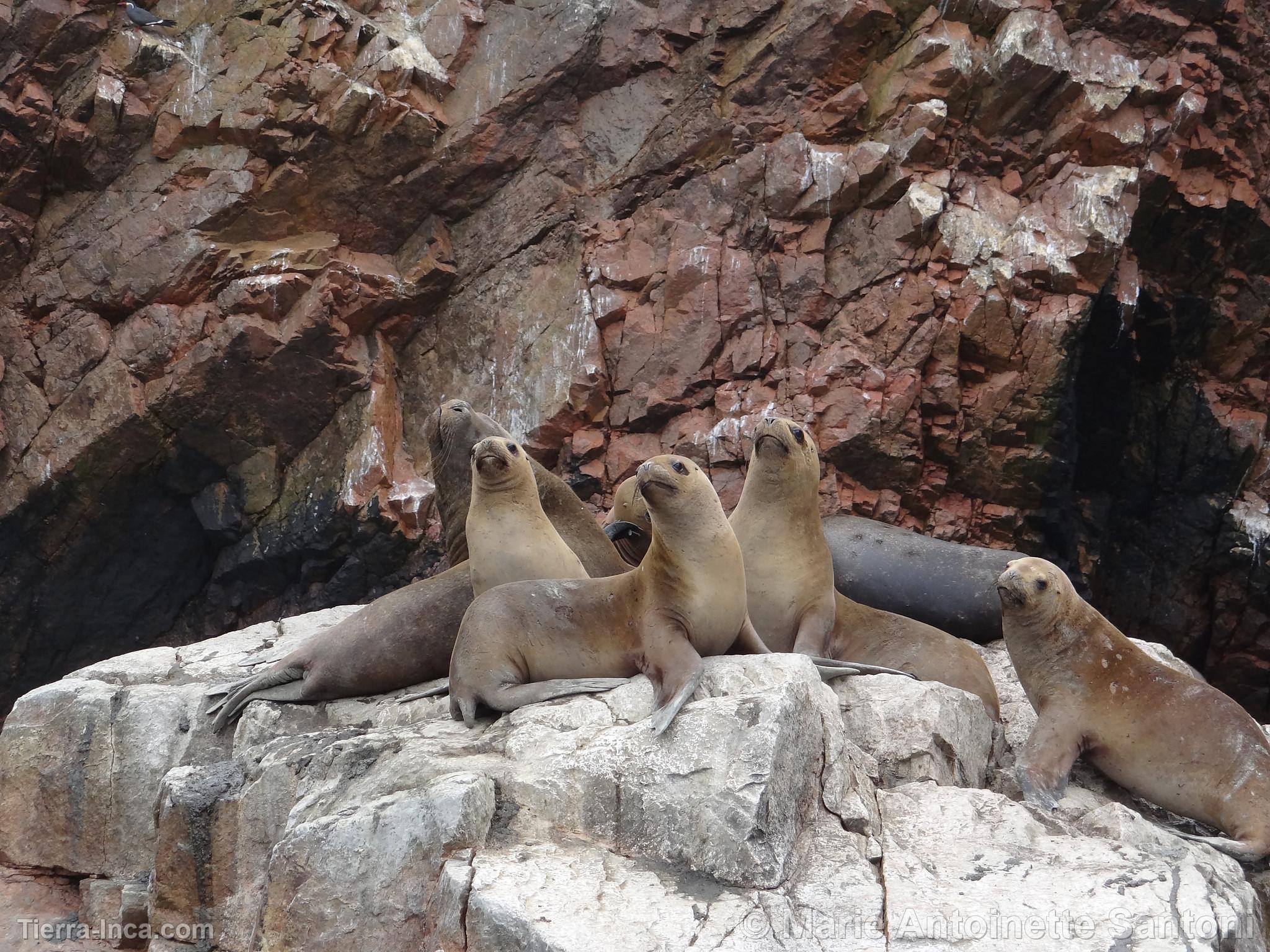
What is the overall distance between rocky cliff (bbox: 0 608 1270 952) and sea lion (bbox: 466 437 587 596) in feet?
2.50

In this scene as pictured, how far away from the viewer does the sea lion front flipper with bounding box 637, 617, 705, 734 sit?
4.95 m

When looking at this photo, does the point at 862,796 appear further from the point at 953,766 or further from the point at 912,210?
the point at 912,210

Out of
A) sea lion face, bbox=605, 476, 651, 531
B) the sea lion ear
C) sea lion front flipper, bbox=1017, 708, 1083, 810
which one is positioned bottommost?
sea lion front flipper, bbox=1017, 708, 1083, 810

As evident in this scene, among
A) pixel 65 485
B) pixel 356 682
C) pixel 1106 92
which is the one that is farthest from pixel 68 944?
pixel 1106 92

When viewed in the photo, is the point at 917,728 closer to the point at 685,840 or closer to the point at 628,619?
the point at 628,619

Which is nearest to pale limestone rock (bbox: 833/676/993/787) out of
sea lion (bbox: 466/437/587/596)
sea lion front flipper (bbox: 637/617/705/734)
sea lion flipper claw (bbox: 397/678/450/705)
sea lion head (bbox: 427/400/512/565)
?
sea lion front flipper (bbox: 637/617/705/734)

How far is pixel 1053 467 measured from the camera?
42.2ft

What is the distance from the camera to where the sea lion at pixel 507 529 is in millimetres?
6574

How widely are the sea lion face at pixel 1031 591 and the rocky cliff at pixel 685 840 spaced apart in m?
0.53

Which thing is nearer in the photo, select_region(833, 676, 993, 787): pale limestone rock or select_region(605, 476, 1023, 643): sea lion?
select_region(833, 676, 993, 787): pale limestone rock

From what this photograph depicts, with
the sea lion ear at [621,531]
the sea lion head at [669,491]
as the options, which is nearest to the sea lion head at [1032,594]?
the sea lion head at [669,491]

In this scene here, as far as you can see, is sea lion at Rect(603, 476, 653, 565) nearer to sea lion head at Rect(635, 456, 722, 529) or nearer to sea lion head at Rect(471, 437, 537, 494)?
sea lion head at Rect(471, 437, 537, 494)

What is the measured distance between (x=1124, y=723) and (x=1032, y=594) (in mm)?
711

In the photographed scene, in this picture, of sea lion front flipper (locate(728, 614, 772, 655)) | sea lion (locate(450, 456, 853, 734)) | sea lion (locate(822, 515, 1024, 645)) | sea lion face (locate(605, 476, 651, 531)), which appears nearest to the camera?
sea lion (locate(450, 456, 853, 734))
